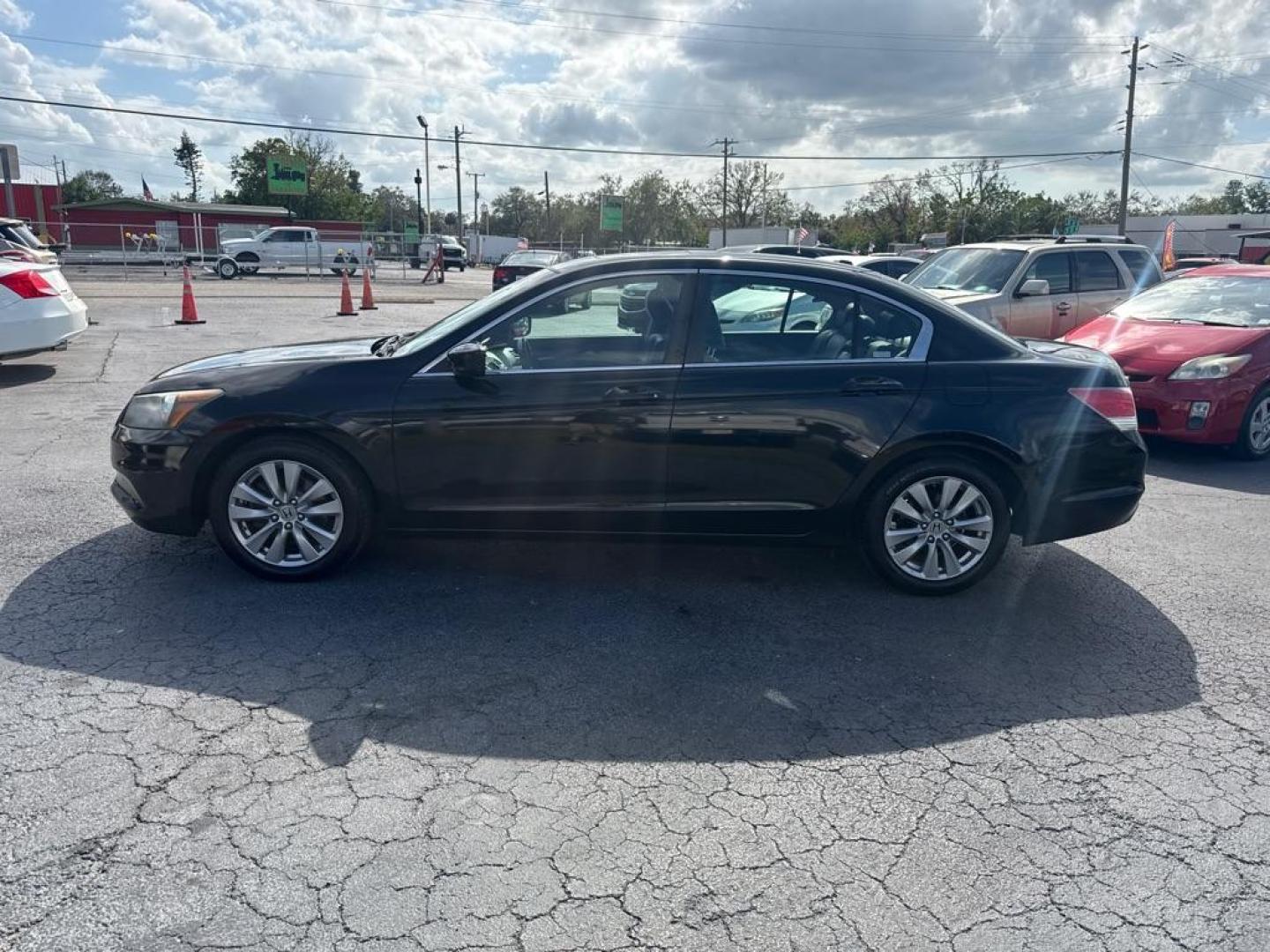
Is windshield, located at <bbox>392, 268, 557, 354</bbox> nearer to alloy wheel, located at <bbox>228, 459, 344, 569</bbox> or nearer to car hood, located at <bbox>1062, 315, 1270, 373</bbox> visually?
alloy wheel, located at <bbox>228, 459, 344, 569</bbox>

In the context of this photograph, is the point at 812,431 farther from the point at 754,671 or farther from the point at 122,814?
the point at 122,814

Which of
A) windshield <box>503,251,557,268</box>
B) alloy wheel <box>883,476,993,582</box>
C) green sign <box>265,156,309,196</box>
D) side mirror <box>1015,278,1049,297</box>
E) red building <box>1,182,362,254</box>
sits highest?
green sign <box>265,156,309,196</box>

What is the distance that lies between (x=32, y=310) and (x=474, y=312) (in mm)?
7519

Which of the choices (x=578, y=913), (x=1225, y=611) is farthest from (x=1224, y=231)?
(x=578, y=913)

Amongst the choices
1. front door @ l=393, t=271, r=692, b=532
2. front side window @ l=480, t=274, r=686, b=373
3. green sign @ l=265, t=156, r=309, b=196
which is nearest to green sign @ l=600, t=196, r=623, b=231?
green sign @ l=265, t=156, r=309, b=196

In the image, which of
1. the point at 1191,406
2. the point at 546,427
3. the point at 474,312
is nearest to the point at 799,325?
the point at 546,427

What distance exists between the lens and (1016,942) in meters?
2.42

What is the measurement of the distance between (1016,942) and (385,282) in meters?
38.3

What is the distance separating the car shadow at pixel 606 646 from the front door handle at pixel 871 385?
3.40 feet

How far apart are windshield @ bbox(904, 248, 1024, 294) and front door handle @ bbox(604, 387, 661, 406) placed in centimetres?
672

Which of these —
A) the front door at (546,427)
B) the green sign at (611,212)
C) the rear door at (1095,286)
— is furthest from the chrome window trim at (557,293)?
the green sign at (611,212)

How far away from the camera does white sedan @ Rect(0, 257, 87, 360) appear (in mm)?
9562

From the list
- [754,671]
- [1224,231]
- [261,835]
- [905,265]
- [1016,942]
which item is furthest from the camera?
[1224,231]

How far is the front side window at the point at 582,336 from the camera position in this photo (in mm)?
4555
